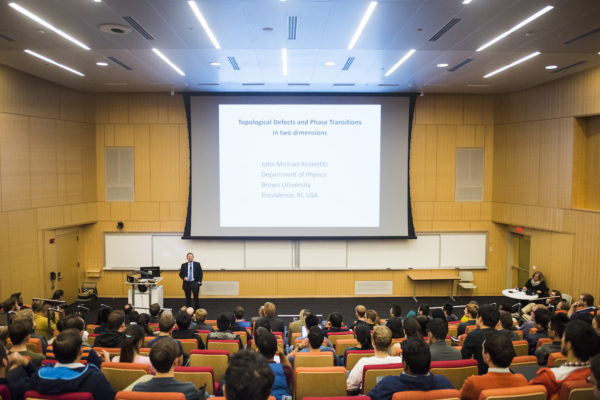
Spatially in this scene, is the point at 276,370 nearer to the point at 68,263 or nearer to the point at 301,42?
the point at 301,42

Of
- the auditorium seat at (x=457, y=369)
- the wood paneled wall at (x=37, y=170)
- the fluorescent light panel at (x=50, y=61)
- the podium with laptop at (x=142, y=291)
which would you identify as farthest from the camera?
the podium with laptop at (x=142, y=291)

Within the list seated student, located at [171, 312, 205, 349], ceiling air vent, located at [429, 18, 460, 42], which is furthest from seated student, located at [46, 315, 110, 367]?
ceiling air vent, located at [429, 18, 460, 42]

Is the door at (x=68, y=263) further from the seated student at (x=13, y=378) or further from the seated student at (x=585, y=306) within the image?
the seated student at (x=585, y=306)

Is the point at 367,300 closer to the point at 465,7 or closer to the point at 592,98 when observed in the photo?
the point at 592,98

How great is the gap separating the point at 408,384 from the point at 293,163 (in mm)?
8452

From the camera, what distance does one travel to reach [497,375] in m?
2.84

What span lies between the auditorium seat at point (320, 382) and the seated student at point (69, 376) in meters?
1.44

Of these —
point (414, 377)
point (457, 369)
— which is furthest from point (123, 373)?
point (457, 369)

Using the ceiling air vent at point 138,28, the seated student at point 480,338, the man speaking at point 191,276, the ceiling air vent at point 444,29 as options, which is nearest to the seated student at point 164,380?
the seated student at point 480,338

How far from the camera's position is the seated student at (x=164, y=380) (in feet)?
8.96

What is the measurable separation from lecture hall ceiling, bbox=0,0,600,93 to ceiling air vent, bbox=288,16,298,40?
0.04 metres

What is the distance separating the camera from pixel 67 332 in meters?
2.88

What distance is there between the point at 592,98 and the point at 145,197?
36.2 ft

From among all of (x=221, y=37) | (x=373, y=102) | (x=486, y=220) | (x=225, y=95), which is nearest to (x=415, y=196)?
(x=486, y=220)
